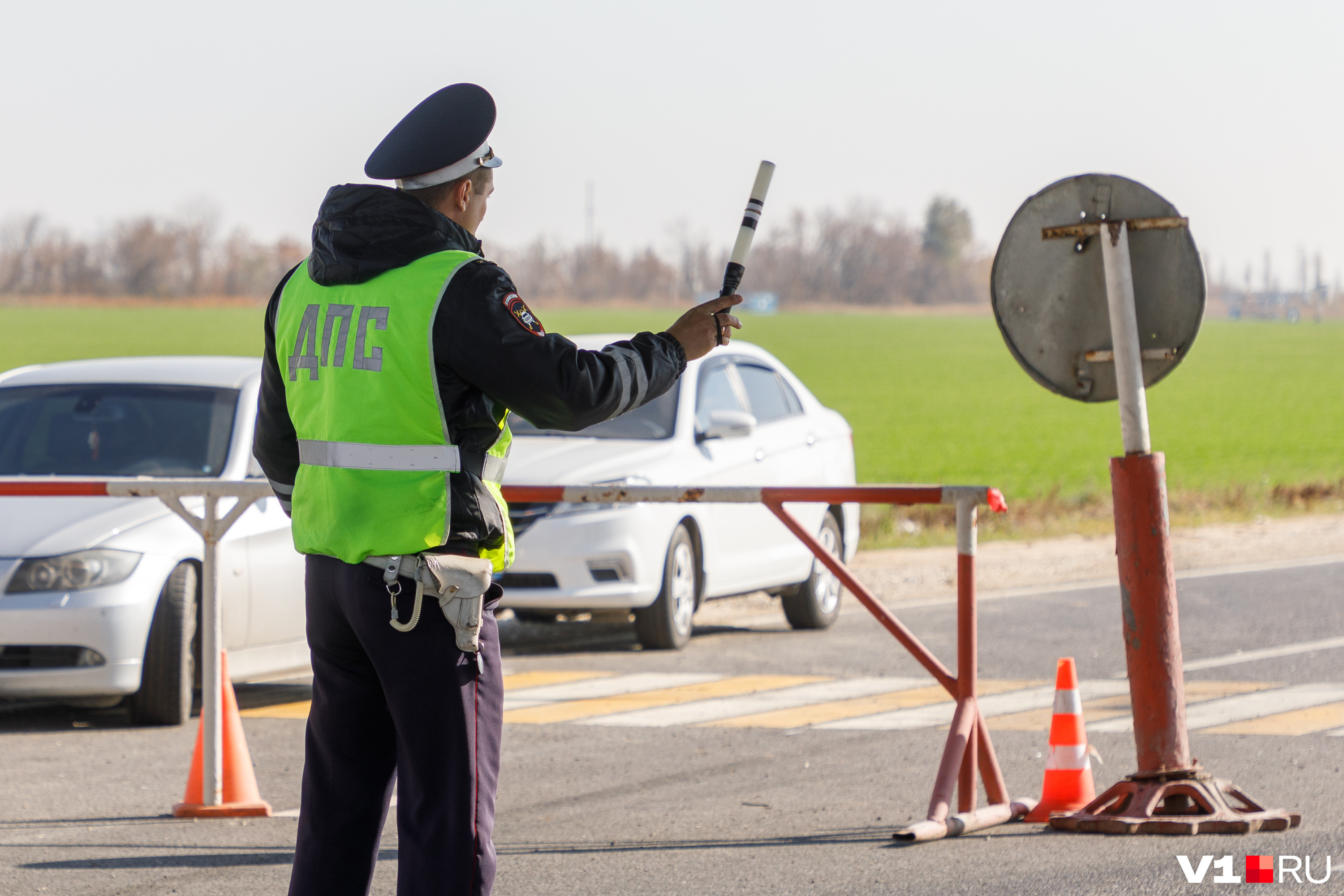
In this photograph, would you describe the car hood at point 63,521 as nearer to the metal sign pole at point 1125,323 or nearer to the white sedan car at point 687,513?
the white sedan car at point 687,513

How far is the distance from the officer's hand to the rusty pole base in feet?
8.87

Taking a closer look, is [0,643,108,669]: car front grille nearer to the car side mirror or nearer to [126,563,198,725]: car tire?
[126,563,198,725]: car tire

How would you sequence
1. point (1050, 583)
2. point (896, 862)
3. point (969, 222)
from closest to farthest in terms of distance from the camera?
point (896, 862), point (1050, 583), point (969, 222)

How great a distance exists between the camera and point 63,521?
25.6 ft

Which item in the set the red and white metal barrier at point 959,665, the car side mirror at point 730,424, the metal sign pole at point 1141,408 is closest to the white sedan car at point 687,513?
the car side mirror at point 730,424

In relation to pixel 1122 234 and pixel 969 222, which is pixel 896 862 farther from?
pixel 969 222

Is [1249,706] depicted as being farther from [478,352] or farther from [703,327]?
[478,352]

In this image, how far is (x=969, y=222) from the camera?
6265 inches

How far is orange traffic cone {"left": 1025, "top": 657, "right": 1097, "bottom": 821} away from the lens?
6.00m

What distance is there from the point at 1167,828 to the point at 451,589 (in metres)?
3.10

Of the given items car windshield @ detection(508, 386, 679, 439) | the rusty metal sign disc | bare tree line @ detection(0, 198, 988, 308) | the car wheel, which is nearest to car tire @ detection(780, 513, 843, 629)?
the car wheel

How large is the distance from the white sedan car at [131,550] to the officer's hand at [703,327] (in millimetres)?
4401

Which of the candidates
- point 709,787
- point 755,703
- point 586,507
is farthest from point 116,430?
point 709,787

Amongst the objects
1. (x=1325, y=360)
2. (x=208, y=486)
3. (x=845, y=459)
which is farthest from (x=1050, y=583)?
(x=1325, y=360)
